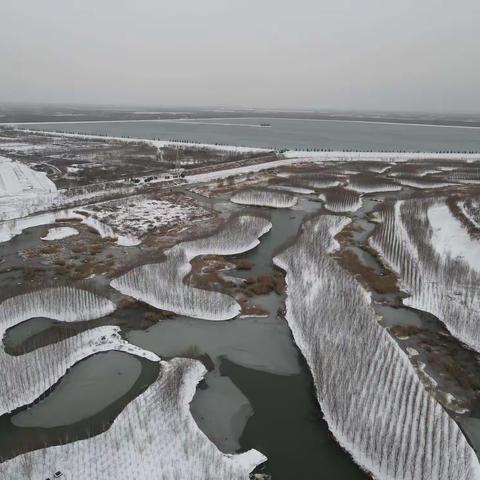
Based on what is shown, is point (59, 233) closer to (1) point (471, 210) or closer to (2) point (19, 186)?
(2) point (19, 186)

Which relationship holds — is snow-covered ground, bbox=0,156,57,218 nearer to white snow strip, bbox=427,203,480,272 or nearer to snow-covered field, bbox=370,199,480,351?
snow-covered field, bbox=370,199,480,351

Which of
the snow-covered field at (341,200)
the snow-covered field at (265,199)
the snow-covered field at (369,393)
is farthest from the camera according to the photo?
the snow-covered field at (265,199)

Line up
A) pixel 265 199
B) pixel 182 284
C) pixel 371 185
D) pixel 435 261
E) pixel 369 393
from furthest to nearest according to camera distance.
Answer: pixel 371 185 → pixel 265 199 → pixel 435 261 → pixel 182 284 → pixel 369 393

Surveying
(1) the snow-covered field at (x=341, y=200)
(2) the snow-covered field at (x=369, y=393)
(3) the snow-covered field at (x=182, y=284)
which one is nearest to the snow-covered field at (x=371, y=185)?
(1) the snow-covered field at (x=341, y=200)

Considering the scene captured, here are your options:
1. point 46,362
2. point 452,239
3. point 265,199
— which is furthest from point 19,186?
point 452,239

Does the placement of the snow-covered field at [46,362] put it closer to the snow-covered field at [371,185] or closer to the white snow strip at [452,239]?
the white snow strip at [452,239]
